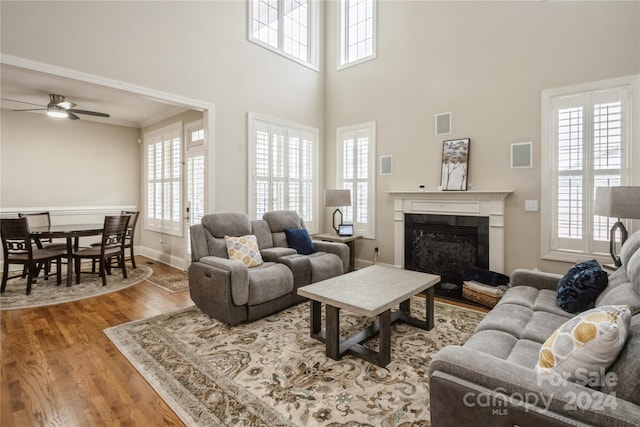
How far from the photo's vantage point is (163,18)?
12.5ft

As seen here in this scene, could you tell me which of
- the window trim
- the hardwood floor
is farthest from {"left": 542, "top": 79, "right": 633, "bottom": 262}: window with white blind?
the hardwood floor

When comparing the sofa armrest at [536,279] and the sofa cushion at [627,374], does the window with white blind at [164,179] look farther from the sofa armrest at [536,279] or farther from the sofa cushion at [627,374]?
the sofa cushion at [627,374]

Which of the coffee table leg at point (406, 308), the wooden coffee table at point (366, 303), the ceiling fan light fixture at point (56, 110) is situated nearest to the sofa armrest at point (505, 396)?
the wooden coffee table at point (366, 303)

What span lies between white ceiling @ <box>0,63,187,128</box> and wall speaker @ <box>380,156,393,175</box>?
2976mm

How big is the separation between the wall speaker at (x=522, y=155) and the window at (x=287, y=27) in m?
3.50

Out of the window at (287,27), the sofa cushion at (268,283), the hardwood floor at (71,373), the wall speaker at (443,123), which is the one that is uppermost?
the window at (287,27)

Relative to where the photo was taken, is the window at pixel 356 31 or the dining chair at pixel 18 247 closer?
the dining chair at pixel 18 247

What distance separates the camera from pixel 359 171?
5.39m

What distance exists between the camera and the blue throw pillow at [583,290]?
215 centimetres

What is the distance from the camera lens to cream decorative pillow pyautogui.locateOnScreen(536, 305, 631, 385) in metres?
1.17

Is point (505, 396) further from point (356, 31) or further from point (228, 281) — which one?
point (356, 31)

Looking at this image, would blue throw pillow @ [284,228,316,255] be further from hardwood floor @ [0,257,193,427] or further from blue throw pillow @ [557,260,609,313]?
blue throw pillow @ [557,260,609,313]

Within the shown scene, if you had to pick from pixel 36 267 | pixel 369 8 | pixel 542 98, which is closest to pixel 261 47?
pixel 369 8

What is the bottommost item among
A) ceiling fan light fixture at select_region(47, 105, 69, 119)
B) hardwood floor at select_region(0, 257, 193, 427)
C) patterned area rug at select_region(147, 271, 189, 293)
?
hardwood floor at select_region(0, 257, 193, 427)
